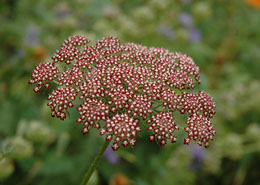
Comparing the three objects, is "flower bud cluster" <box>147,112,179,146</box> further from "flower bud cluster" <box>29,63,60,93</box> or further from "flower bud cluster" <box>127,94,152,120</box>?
"flower bud cluster" <box>29,63,60,93</box>

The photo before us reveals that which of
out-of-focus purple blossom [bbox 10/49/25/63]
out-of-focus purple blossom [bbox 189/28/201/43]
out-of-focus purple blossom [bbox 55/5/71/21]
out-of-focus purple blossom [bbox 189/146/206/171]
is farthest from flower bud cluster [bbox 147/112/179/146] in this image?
out-of-focus purple blossom [bbox 189/28/201/43]

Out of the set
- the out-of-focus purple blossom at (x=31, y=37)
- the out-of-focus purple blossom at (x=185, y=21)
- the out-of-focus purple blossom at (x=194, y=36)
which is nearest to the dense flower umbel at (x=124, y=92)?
the out-of-focus purple blossom at (x=31, y=37)

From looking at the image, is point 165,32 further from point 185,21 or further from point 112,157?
point 112,157

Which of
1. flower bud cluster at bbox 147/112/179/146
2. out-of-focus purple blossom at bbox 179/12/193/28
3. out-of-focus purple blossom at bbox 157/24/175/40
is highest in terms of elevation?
out-of-focus purple blossom at bbox 179/12/193/28

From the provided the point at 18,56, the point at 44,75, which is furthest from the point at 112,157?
the point at 44,75

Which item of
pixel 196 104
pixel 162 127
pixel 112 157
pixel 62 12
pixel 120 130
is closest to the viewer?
pixel 120 130

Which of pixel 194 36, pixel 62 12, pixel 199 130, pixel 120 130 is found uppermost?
pixel 194 36
